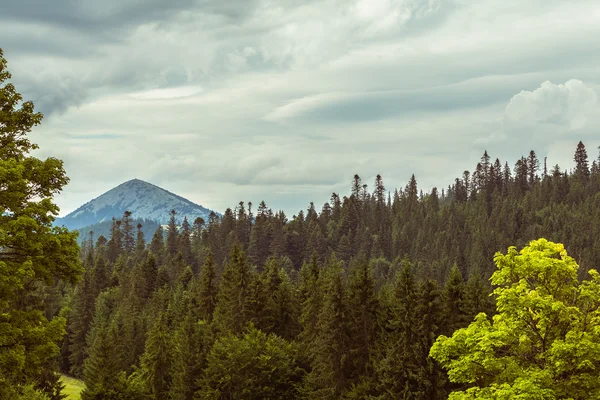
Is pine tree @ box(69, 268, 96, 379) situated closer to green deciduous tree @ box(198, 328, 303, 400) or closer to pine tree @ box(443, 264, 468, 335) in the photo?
green deciduous tree @ box(198, 328, 303, 400)

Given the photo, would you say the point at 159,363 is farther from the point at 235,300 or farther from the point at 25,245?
the point at 25,245

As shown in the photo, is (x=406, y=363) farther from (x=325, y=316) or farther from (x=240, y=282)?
(x=240, y=282)

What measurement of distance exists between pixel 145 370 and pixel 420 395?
32090 millimetres

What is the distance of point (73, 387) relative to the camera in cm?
8175

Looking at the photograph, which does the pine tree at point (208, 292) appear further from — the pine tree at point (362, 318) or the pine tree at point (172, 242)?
the pine tree at point (172, 242)

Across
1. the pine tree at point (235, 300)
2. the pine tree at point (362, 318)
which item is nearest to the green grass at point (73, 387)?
the pine tree at point (235, 300)

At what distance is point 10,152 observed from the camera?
62.1 feet

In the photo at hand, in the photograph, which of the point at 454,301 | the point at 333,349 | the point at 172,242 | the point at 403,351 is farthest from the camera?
the point at 172,242

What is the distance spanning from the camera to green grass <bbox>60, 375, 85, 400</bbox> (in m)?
75.1

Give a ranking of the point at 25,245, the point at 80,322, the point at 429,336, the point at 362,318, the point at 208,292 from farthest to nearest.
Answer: the point at 80,322
the point at 208,292
the point at 362,318
the point at 429,336
the point at 25,245

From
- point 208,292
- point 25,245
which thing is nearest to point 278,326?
point 208,292

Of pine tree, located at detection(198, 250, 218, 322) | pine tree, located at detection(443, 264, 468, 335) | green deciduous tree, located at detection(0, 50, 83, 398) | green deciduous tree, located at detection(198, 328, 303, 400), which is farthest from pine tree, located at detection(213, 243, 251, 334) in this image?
green deciduous tree, located at detection(0, 50, 83, 398)

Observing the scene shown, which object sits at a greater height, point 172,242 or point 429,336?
point 172,242

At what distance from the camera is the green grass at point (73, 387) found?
75.1 metres
